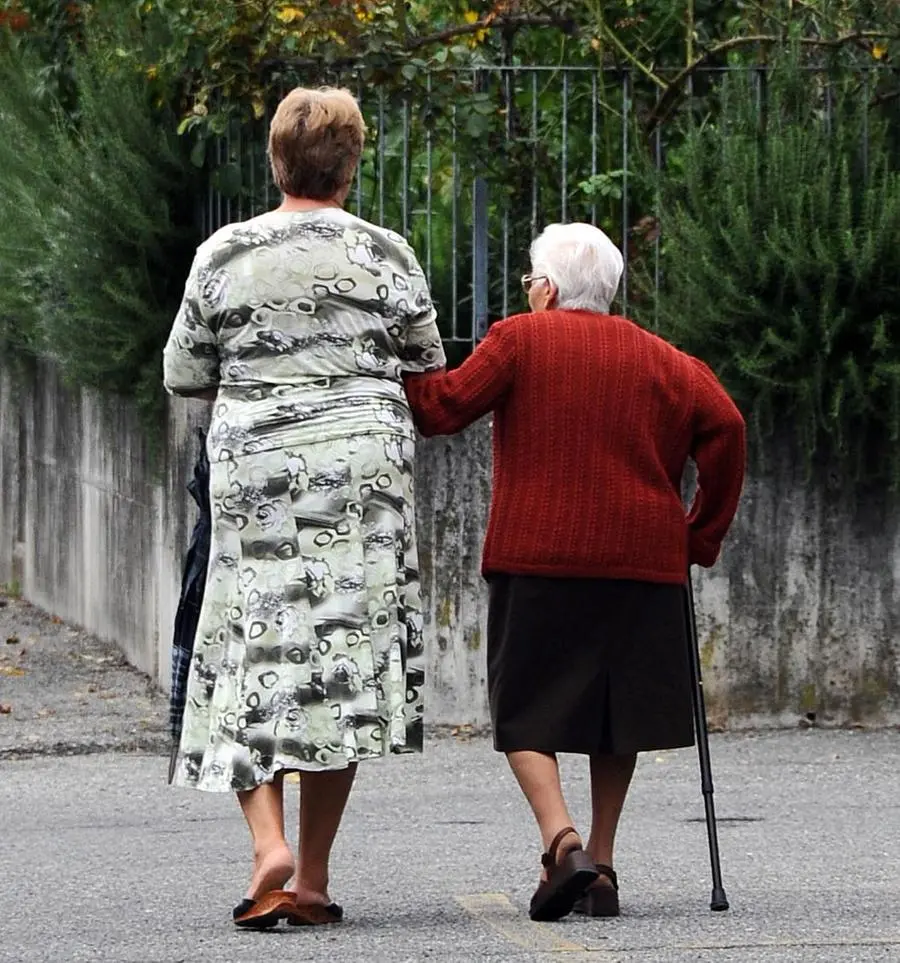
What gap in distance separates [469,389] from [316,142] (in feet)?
2.20

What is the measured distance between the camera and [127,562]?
11500 mm

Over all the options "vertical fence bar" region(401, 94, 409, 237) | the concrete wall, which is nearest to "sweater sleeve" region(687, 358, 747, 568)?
the concrete wall

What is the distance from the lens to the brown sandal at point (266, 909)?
216 inches

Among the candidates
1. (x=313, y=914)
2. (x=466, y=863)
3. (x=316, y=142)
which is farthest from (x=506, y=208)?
(x=313, y=914)

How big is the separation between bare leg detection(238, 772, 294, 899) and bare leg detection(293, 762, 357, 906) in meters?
0.08

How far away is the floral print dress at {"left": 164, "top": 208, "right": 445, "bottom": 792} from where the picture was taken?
543 centimetres

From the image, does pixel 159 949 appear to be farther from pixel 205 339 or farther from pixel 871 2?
pixel 871 2

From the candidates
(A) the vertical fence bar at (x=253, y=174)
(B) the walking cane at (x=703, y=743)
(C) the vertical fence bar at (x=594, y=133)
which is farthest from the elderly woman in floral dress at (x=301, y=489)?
(A) the vertical fence bar at (x=253, y=174)

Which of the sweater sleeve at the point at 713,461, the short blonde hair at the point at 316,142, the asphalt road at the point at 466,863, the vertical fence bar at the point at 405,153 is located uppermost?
the vertical fence bar at the point at 405,153

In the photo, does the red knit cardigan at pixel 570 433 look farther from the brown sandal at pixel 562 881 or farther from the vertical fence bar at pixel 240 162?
the vertical fence bar at pixel 240 162

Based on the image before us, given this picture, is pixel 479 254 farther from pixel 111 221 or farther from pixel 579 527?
pixel 579 527

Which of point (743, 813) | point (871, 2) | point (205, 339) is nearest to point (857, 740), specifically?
point (743, 813)

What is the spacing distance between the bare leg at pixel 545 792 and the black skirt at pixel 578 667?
0.03 m

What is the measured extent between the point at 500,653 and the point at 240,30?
14.8 feet
